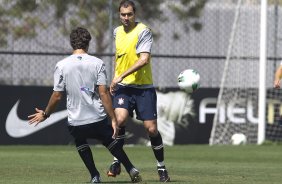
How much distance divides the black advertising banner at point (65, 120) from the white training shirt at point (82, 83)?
925cm

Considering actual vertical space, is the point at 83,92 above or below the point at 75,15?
below

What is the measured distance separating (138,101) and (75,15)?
12940mm

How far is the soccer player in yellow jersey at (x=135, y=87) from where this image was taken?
41.0ft

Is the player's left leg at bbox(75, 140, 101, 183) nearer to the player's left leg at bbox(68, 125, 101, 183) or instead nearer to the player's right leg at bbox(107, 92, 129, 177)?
the player's left leg at bbox(68, 125, 101, 183)

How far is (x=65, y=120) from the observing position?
824 inches

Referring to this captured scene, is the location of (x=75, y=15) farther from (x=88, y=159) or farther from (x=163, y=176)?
(x=88, y=159)

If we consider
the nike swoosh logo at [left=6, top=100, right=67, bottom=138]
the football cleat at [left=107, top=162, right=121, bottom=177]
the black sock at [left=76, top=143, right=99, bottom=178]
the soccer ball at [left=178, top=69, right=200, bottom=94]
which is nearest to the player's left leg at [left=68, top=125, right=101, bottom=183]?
the black sock at [left=76, top=143, right=99, bottom=178]

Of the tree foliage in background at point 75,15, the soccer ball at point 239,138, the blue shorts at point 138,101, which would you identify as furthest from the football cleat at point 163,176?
the tree foliage in background at point 75,15

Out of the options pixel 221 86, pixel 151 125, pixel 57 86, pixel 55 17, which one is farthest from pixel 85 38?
pixel 55 17

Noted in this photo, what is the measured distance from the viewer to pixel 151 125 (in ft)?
41.1

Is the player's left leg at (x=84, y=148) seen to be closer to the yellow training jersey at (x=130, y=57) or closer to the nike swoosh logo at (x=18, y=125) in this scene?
the yellow training jersey at (x=130, y=57)

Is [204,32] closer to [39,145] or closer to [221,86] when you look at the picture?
[221,86]

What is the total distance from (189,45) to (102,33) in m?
2.78

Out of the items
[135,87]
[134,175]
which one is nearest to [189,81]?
[135,87]
